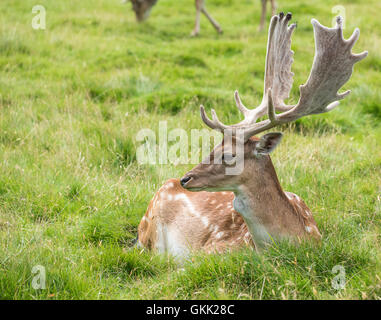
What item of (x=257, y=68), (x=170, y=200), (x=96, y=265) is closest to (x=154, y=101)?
(x=257, y=68)

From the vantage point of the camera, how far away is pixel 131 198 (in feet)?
14.0

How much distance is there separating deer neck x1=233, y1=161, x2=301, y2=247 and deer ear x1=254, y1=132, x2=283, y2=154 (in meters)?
0.12

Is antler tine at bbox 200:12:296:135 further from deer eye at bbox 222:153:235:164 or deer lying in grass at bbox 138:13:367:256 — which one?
deer eye at bbox 222:153:235:164

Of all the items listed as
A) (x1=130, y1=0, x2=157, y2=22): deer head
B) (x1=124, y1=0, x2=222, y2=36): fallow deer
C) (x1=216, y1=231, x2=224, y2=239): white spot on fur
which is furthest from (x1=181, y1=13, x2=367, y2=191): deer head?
(x1=130, y1=0, x2=157, y2=22): deer head

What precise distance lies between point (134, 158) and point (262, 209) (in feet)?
7.11

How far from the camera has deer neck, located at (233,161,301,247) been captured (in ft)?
10.3

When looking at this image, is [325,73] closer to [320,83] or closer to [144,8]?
[320,83]

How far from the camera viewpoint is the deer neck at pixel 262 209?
3145mm

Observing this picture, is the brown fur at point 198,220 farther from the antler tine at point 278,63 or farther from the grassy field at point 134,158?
the antler tine at point 278,63

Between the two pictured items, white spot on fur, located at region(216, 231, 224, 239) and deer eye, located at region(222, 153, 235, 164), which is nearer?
deer eye, located at region(222, 153, 235, 164)

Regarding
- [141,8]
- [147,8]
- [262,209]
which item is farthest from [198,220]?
[147,8]
